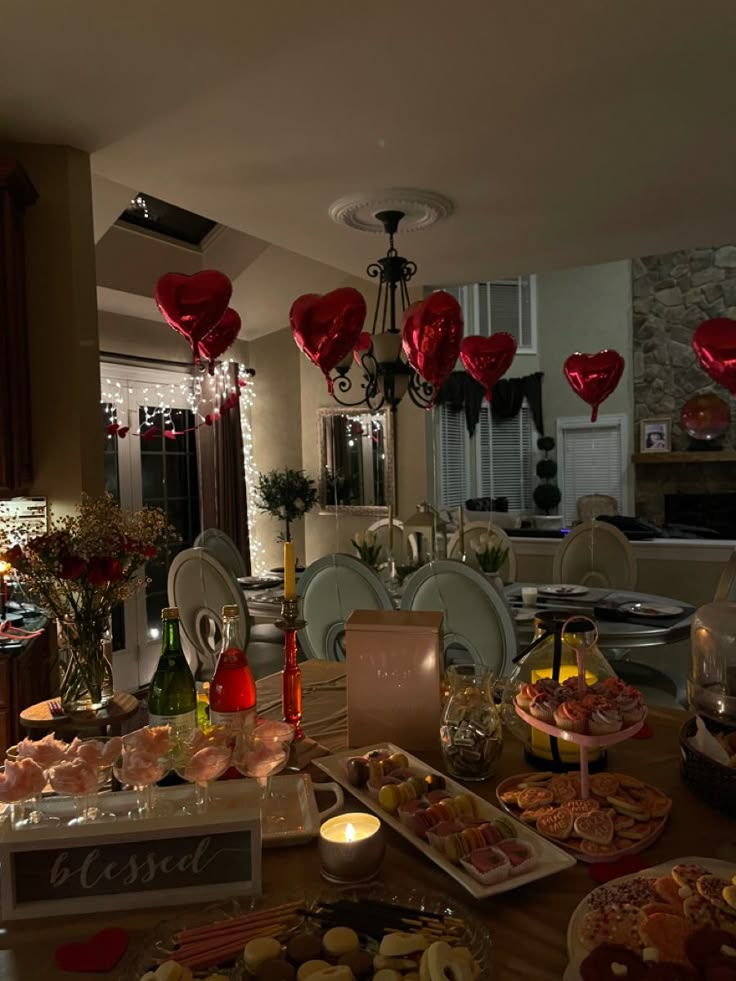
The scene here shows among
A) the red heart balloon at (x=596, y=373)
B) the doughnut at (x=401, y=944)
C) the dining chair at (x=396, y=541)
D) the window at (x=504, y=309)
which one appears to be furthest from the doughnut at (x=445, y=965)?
the window at (x=504, y=309)

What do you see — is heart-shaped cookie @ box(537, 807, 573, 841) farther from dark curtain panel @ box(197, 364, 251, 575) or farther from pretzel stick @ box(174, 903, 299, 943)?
dark curtain panel @ box(197, 364, 251, 575)

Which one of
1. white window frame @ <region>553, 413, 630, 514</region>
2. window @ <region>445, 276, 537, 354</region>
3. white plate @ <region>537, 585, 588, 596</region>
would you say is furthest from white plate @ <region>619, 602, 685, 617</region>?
white window frame @ <region>553, 413, 630, 514</region>

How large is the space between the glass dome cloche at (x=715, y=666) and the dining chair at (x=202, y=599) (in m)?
1.69

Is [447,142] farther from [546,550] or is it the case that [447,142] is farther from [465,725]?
[546,550]

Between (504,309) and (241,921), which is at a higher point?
(504,309)

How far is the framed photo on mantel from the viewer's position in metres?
9.00

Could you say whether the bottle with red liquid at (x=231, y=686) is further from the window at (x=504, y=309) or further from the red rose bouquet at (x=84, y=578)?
the window at (x=504, y=309)

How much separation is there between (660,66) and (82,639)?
2246 mm

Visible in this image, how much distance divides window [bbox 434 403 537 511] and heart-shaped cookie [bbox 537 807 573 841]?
755 cm

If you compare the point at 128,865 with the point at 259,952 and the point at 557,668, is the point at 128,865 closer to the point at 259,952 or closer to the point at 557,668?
the point at 259,952

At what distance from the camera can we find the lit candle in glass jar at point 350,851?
87cm

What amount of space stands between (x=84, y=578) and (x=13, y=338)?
1.39m

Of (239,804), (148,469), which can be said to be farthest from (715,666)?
(148,469)

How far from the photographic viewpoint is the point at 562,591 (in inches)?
124
